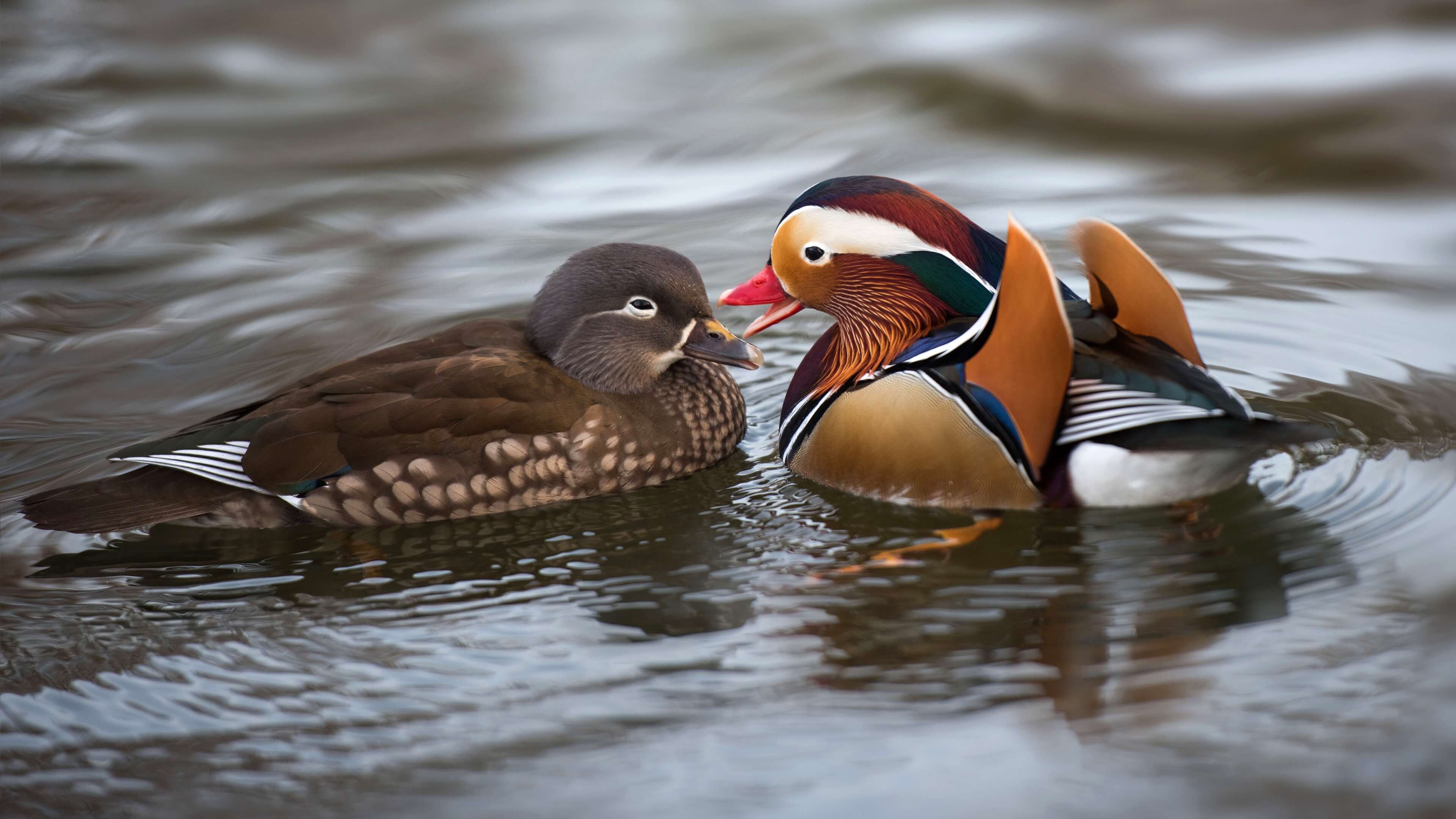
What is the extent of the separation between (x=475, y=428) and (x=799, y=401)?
1059 mm

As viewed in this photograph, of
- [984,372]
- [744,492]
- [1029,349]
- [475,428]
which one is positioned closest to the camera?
[1029,349]

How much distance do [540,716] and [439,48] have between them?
23.7 ft

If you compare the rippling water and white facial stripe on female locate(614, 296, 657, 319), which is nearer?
the rippling water

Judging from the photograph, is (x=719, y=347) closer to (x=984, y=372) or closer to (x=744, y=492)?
(x=744, y=492)

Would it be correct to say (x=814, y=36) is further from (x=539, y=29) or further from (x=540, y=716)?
(x=540, y=716)

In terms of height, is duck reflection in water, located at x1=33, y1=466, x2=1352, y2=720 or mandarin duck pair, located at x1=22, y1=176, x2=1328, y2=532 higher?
mandarin duck pair, located at x1=22, y1=176, x2=1328, y2=532

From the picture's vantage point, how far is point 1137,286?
391 centimetres

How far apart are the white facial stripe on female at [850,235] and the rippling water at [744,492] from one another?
74cm

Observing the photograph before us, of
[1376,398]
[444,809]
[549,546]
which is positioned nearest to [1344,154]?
[1376,398]

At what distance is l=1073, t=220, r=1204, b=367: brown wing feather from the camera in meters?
3.89

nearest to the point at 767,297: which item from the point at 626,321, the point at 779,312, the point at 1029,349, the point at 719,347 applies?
the point at 779,312

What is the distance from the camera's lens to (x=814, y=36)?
9.12 m

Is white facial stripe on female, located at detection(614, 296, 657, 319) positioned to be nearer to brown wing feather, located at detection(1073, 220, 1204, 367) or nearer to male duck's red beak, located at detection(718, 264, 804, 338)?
male duck's red beak, located at detection(718, 264, 804, 338)

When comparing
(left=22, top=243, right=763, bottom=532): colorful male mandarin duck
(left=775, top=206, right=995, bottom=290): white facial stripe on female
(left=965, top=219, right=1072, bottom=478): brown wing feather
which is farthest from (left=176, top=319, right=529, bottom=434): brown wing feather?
(left=965, top=219, right=1072, bottom=478): brown wing feather
